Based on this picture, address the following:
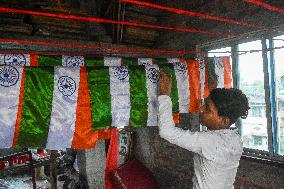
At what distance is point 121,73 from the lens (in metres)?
4.32

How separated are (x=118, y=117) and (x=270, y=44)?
306 cm

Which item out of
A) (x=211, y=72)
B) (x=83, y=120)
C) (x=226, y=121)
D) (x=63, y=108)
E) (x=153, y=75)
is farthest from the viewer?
(x=211, y=72)

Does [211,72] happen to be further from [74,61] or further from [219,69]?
[74,61]

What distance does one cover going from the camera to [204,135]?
112 inches

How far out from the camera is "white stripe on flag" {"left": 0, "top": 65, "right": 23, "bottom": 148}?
3.52 metres

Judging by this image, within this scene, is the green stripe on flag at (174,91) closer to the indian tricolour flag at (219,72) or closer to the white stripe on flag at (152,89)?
the white stripe on flag at (152,89)

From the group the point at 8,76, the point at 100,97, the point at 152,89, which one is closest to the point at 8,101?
the point at 8,76

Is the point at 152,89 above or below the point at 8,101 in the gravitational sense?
above

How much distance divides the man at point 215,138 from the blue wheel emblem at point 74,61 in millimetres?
2813

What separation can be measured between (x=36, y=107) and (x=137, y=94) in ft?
4.98

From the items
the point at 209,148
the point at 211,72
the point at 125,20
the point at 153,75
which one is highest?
the point at 125,20

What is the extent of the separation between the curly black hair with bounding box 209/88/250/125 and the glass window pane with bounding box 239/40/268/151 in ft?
8.56

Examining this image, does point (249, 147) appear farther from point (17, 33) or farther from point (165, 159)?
point (17, 33)

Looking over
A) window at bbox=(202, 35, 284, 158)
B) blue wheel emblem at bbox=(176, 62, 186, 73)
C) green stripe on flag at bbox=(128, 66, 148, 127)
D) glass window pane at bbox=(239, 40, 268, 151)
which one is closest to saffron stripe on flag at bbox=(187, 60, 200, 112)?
blue wheel emblem at bbox=(176, 62, 186, 73)
